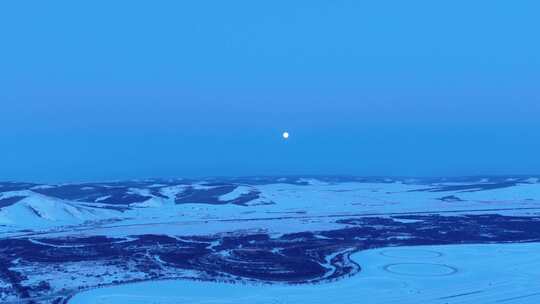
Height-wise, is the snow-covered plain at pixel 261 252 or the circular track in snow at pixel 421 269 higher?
the snow-covered plain at pixel 261 252

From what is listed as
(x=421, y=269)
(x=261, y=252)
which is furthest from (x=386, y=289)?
(x=261, y=252)

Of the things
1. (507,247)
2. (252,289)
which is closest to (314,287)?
(252,289)

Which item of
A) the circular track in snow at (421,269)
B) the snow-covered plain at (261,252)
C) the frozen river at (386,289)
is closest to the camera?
the frozen river at (386,289)

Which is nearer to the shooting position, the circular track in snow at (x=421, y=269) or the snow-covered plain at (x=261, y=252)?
the snow-covered plain at (x=261, y=252)

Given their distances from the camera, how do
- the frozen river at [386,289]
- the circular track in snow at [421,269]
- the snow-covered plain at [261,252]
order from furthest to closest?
1. the circular track in snow at [421,269]
2. the snow-covered plain at [261,252]
3. the frozen river at [386,289]

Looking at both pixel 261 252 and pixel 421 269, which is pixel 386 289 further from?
pixel 261 252

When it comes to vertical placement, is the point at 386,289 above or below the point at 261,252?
below

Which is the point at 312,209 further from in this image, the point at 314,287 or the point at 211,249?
the point at 314,287

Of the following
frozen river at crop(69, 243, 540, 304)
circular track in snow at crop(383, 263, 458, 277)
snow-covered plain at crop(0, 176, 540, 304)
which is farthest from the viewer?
circular track in snow at crop(383, 263, 458, 277)
